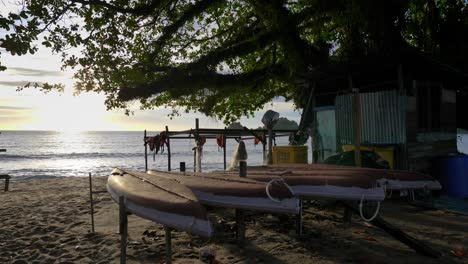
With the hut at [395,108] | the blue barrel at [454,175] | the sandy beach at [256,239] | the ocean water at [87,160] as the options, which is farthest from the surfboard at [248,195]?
the ocean water at [87,160]

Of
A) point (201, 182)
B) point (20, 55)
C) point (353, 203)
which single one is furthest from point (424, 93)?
point (20, 55)

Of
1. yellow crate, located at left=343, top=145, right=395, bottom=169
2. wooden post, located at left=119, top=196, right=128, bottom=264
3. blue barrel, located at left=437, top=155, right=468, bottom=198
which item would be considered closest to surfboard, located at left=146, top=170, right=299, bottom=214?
wooden post, located at left=119, top=196, right=128, bottom=264

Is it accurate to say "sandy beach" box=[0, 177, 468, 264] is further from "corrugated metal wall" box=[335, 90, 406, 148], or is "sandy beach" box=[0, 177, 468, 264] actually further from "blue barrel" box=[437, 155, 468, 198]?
"corrugated metal wall" box=[335, 90, 406, 148]

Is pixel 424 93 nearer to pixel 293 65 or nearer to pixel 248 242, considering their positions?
pixel 293 65

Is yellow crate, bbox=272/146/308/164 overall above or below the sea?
above

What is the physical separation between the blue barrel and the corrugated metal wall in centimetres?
192

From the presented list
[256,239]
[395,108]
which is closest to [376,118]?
[395,108]

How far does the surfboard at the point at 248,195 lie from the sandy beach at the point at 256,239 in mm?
1498

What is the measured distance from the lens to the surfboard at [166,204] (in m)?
4.11

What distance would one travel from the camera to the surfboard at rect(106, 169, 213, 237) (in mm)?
4113

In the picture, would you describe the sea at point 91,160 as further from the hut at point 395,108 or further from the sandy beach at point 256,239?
the sandy beach at point 256,239

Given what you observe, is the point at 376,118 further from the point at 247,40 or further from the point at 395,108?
the point at 247,40

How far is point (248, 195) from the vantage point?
5.20 m

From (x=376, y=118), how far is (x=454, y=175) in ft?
9.91
